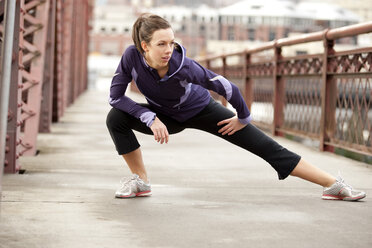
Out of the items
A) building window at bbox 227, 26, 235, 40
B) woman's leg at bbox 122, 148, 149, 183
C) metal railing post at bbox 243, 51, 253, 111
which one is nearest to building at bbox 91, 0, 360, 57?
building window at bbox 227, 26, 235, 40

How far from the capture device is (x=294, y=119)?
9.68 meters

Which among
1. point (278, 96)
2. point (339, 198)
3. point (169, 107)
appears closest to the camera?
point (169, 107)

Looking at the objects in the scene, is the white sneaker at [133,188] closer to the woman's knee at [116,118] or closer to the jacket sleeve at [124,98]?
the woman's knee at [116,118]

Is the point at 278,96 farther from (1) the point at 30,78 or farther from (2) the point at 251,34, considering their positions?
(2) the point at 251,34

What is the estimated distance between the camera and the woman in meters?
4.21

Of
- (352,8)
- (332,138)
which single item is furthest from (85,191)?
(352,8)

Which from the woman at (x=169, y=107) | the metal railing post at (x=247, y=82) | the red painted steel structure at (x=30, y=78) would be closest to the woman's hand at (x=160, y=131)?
the woman at (x=169, y=107)

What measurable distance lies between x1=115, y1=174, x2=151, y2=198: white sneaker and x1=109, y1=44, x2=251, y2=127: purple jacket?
1.71ft

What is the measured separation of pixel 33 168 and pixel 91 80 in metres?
56.3

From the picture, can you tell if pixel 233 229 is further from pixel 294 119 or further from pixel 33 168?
pixel 294 119

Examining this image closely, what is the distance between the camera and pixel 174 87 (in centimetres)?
433

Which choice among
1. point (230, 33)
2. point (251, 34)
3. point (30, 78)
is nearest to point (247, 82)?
point (30, 78)

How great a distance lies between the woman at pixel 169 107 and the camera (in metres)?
4.21

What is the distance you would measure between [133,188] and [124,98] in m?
0.64
